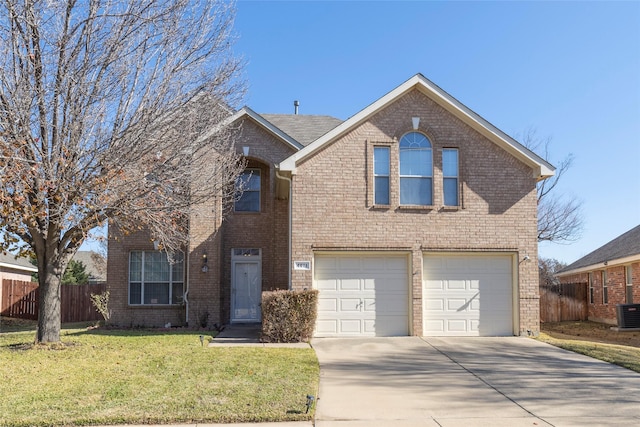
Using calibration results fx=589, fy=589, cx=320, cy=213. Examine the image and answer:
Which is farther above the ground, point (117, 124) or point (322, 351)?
point (117, 124)

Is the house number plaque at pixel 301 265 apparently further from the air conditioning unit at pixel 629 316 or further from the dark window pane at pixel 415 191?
the air conditioning unit at pixel 629 316

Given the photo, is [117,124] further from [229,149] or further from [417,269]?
[417,269]

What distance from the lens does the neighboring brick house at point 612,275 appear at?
20984 millimetres

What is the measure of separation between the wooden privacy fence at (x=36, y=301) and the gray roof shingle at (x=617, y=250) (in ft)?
63.4

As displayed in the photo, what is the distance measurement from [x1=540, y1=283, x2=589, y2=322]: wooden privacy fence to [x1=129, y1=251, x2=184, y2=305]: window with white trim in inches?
546

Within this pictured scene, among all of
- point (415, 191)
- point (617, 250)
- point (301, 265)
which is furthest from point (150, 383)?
point (617, 250)

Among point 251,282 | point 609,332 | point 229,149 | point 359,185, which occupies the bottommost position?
point 609,332

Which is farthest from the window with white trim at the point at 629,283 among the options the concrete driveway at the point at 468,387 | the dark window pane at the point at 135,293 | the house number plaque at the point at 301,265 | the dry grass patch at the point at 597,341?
the dark window pane at the point at 135,293

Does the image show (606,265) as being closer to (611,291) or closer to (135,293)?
(611,291)

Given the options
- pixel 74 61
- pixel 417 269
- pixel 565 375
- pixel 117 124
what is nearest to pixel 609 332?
pixel 417 269

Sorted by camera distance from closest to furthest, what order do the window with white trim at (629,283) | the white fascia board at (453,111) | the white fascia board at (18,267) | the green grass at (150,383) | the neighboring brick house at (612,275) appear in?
the green grass at (150,383) → the white fascia board at (453,111) → the neighboring brick house at (612,275) → the window with white trim at (629,283) → the white fascia board at (18,267)

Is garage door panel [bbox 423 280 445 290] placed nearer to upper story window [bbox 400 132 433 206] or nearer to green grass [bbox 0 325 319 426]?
upper story window [bbox 400 132 433 206]

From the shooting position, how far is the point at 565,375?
10531 millimetres

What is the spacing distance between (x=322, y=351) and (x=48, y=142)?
7.23 metres
